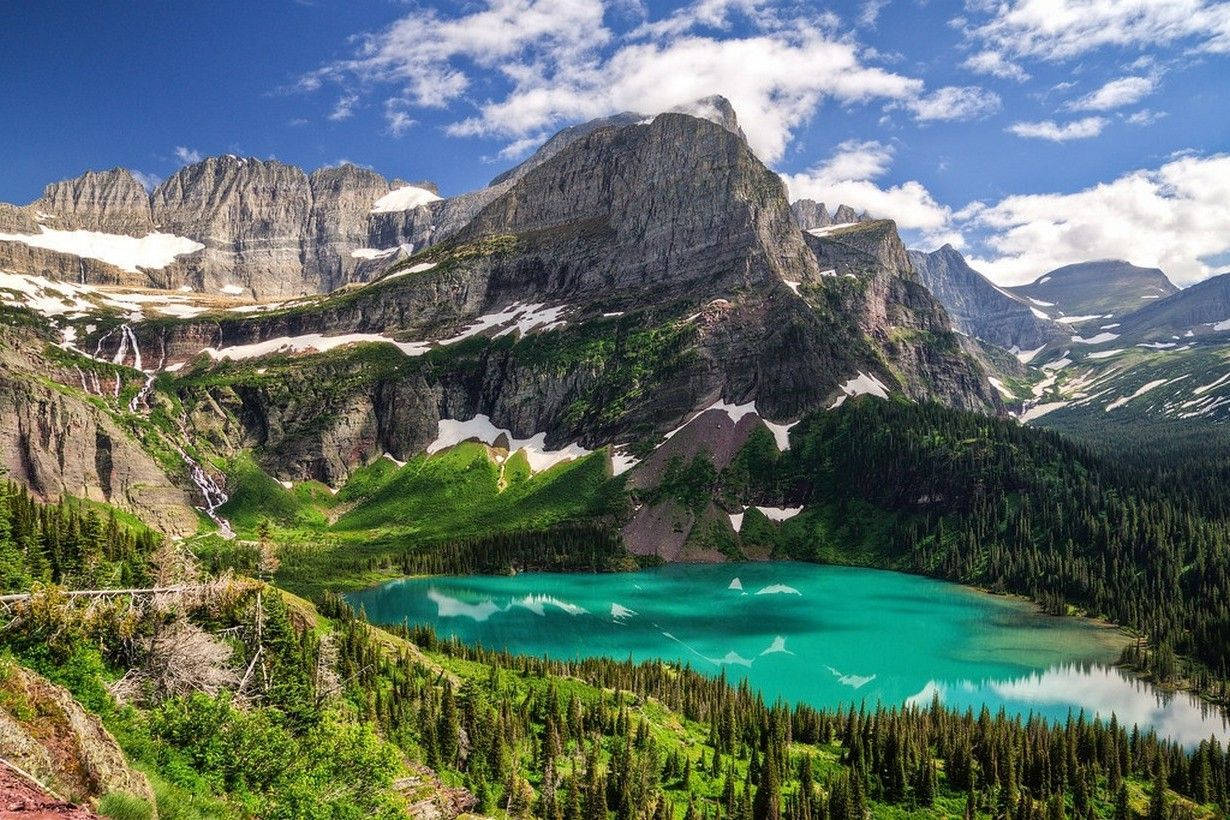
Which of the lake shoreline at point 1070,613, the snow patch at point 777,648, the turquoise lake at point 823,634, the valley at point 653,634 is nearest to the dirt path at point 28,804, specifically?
the valley at point 653,634

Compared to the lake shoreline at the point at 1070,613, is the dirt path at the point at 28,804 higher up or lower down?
higher up

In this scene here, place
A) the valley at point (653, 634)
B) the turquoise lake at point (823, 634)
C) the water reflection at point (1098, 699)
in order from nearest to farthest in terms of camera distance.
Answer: the valley at point (653, 634)
the water reflection at point (1098, 699)
the turquoise lake at point (823, 634)

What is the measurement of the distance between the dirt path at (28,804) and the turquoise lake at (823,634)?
73.8 m

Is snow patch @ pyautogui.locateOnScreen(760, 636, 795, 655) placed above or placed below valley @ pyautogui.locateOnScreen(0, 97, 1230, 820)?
below

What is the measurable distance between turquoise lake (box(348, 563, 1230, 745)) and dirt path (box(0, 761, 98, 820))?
73.8m

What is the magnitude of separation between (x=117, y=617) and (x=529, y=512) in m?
174

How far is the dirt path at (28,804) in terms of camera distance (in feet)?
28.2

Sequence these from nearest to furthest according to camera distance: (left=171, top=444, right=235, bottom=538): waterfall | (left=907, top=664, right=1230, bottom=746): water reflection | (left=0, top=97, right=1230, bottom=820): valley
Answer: (left=0, top=97, right=1230, bottom=820): valley < (left=907, top=664, right=1230, bottom=746): water reflection < (left=171, top=444, right=235, bottom=538): waterfall

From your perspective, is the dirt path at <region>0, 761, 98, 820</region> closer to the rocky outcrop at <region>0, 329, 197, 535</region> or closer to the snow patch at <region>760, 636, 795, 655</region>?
the snow patch at <region>760, 636, 795, 655</region>

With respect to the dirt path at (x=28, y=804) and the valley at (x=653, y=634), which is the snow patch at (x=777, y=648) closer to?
the valley at (x=653, y=634)

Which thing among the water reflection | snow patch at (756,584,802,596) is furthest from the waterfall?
the water reflection

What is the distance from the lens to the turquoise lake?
79.8 m

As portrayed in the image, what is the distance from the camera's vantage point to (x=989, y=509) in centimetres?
16012

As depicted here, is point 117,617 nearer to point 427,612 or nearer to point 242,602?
point 242,602
